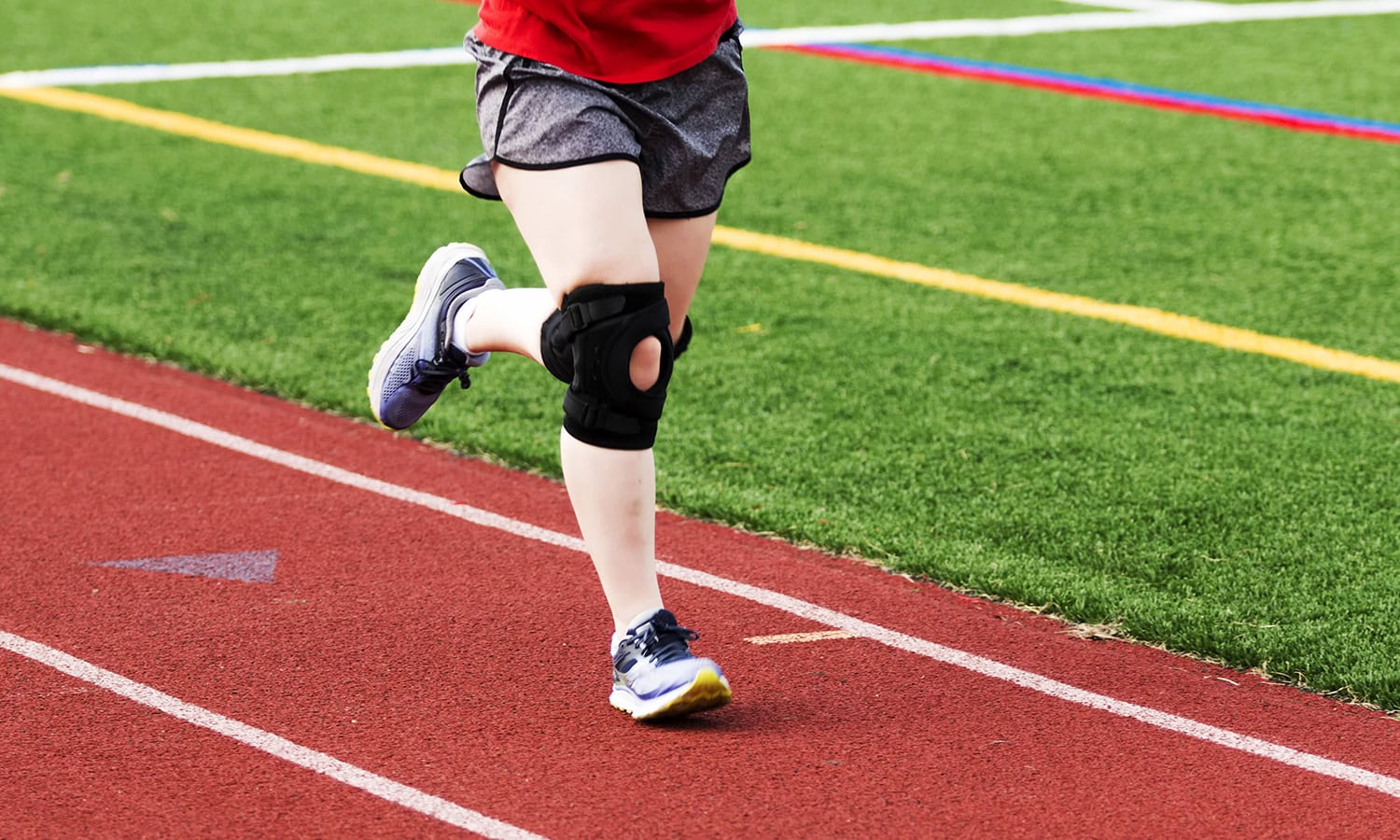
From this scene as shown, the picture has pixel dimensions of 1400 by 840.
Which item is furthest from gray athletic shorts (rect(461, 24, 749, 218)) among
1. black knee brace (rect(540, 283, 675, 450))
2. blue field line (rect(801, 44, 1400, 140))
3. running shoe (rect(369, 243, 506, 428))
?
blue field line (rect(801, 44, 1400, 140))

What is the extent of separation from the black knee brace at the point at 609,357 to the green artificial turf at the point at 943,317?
1.26 metres

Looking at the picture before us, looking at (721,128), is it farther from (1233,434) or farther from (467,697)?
(1233,434)

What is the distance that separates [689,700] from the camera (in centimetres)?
343

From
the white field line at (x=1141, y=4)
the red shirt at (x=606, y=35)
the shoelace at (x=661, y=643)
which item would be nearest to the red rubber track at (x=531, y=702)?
the shoelace at (x=661, y=643)

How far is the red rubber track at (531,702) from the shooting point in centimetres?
317

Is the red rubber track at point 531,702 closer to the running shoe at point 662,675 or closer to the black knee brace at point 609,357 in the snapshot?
the running shoe at point 662,675

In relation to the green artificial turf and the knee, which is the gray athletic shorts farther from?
the green artificial turf

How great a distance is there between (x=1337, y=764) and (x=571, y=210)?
180cm

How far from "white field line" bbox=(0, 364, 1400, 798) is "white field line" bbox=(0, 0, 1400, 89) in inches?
229

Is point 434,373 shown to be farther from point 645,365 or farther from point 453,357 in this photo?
point 645,365

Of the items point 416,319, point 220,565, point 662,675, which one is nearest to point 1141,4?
point 416,319

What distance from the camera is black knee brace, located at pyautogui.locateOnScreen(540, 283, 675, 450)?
334cm

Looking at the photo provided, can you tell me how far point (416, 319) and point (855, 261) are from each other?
3609 mm

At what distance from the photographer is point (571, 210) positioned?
129 inches
